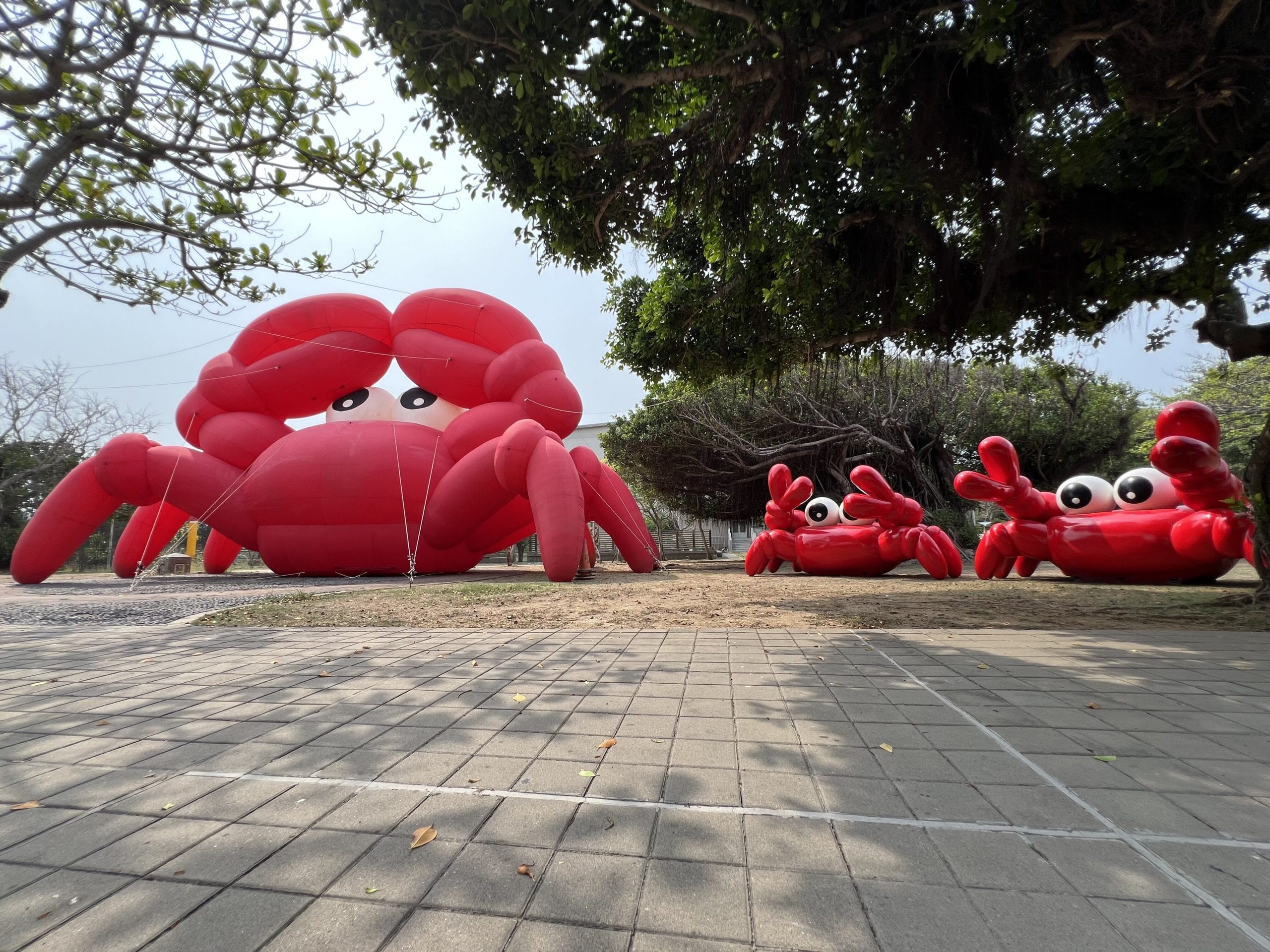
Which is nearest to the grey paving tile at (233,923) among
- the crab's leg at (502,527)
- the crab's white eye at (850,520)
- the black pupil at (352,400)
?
the crab's white eye at (850,520)

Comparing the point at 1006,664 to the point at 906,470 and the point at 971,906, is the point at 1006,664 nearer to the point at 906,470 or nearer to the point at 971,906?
the point at 971,906

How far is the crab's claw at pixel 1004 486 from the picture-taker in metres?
9.82

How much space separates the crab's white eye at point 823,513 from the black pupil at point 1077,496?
12.8 feet

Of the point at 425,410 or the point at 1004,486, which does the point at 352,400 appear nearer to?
the point at 425,410

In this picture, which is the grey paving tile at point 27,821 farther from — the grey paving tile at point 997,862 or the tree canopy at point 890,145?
the tree canopy at point 890,145

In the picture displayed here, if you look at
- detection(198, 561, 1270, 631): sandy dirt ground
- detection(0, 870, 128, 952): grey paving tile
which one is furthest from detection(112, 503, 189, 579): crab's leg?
detection(0, 870, 128, 952): grey paving tile

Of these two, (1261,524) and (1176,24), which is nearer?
(1176,24)

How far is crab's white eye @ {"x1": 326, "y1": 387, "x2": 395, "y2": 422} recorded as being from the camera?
13203 mm

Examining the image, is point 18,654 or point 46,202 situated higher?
point 46,202

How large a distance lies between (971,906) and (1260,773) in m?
1.75

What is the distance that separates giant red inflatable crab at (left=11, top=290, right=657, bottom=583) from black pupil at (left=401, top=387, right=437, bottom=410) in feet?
0.18

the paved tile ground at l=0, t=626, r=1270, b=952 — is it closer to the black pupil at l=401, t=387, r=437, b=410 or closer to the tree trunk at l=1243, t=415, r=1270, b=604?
the tree trunk at l=1243, t=415, r=1270, b=604

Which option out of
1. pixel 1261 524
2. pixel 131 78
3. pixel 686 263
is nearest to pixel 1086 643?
pixel 1261 524

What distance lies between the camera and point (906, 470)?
19031 millimetres
